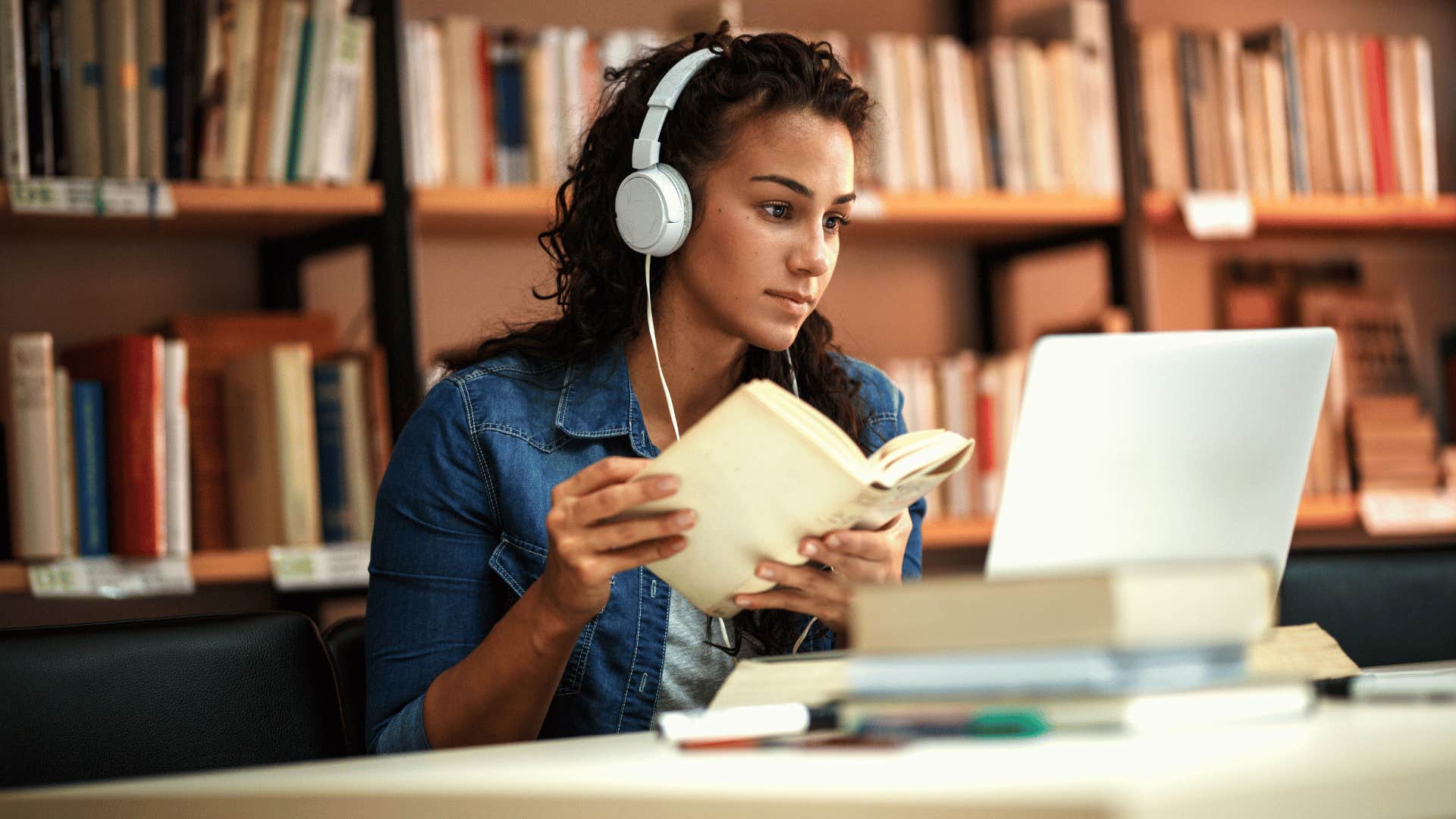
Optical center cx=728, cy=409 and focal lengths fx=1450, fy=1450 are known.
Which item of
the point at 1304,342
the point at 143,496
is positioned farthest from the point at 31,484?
the point at 1304,342

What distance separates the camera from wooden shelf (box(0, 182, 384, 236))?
1.91 metres

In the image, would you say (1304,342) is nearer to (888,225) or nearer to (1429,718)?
(1429,718)

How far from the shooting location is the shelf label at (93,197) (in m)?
1.78

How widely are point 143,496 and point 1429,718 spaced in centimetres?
160

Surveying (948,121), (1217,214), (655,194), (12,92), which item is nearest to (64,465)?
(12,92)

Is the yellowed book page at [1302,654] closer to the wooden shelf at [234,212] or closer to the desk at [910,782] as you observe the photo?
the desk at [910,782]

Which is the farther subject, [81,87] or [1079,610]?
[81,87]

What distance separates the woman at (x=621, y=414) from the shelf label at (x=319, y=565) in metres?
0.57

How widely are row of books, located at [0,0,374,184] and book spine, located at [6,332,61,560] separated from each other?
23 centimetres

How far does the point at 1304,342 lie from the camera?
Answer: 91 centimetres

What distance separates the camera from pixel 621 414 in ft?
4.40

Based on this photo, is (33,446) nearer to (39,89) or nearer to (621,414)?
(39,89)

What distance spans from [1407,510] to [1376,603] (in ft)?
4.00

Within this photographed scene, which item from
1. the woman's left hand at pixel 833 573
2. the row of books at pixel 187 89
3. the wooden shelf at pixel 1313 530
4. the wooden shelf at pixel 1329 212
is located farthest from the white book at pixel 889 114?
the woman's left hand at pixel 833 573
